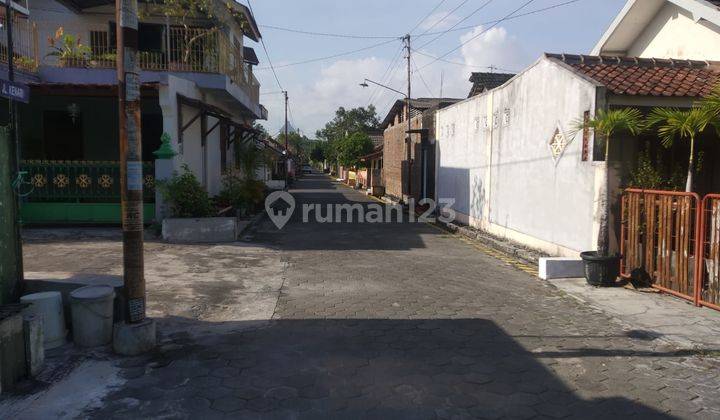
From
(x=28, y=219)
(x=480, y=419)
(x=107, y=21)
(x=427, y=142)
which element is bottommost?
(x=480, y=419)

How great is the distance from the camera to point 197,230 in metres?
11.9

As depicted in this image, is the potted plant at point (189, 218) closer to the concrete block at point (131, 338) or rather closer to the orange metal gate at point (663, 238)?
the concrete block at point (131, 338)

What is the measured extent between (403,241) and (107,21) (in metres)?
12.2

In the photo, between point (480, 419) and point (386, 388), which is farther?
point (386, 388)

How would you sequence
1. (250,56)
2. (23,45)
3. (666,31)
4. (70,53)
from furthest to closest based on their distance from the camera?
(250,56), (23,45), (70,53), (666,31)

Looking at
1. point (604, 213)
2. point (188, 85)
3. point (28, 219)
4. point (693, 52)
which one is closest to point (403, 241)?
point (604, 213)

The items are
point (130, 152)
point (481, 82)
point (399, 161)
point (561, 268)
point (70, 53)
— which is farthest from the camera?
point (399, 161)

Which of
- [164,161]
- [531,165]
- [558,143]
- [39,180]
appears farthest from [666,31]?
[39,180]

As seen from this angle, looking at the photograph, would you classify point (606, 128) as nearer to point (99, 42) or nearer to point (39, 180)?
point (39, 180)

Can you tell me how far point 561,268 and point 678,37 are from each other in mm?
6715

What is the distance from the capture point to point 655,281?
795 cm

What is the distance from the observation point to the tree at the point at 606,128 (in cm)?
798

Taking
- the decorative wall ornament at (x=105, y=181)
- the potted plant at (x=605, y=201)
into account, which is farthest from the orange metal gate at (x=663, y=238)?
the decorative wall ornament at (x=105, y=181)

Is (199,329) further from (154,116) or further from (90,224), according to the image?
(154,116)
